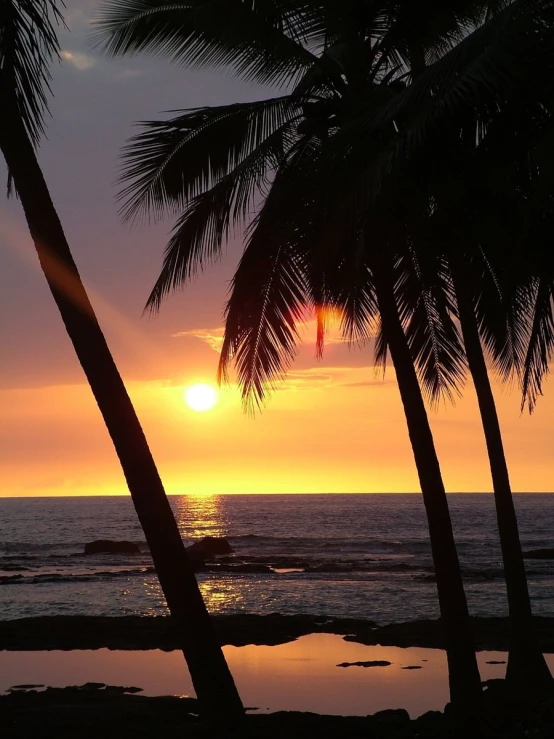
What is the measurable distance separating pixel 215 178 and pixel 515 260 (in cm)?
427

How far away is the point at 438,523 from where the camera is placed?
9.66m

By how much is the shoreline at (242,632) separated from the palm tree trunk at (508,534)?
23.0 feet

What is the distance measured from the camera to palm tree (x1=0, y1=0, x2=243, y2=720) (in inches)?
267

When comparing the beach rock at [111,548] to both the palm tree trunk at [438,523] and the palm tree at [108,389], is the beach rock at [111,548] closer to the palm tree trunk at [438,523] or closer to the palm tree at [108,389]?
the palm tree trunk at [438,523]

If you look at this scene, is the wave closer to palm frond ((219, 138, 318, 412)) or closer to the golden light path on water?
the golden light path on water

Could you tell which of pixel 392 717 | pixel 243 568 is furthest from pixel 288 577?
pixel 392 717

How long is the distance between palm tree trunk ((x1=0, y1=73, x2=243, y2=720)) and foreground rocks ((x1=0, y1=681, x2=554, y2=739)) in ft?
5.86

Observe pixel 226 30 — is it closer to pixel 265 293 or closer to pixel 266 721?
pixel 265 293

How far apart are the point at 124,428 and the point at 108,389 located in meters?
0.34

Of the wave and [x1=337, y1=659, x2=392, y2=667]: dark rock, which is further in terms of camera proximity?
the wave

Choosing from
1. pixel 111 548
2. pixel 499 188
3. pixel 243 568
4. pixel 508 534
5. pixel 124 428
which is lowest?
pixel 111 548

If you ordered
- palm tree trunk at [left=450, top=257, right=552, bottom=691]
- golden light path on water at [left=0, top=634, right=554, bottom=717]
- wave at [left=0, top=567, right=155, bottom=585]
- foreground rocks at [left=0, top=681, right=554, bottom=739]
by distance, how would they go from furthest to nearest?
wave at [left=0, top=567, right=155, bottom=585], golden light path on water at [left=0, top=634, right=554, bottom=717], palm tree trunk at [left=450, top=257, right=552, bottom=691], foreground rocks at [left=0, top=681, right=554, bottom=739]

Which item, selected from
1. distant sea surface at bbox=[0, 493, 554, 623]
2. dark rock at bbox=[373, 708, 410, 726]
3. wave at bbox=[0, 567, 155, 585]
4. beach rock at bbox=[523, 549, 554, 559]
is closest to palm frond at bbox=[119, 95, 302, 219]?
dark rock at bbox=[373, 708, 410, 726]

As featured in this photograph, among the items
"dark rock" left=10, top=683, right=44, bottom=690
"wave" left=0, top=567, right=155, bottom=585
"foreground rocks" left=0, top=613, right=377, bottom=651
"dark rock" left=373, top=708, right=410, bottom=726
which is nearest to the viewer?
"dark rock" left=373, top=708, right=410, bottom=726
